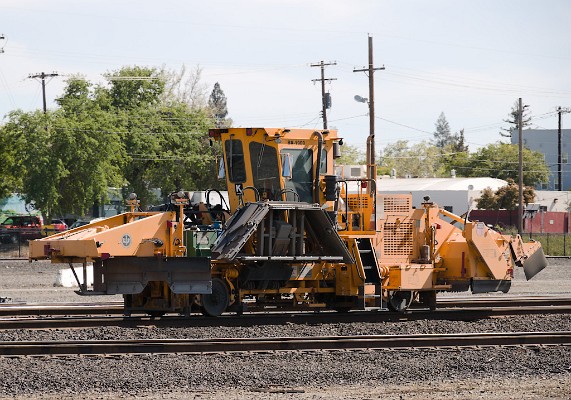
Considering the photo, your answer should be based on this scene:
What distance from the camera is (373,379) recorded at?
1145cm

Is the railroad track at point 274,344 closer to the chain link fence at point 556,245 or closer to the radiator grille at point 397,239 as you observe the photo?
the radiator grille at point 397,239

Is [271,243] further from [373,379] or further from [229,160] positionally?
[373,379]

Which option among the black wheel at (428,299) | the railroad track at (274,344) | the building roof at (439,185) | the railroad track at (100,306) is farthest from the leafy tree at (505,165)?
the railroad track at (274,344)

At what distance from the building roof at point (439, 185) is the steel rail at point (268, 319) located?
175 feet

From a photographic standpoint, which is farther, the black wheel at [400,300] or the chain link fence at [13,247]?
the chain link fence at [13,247]

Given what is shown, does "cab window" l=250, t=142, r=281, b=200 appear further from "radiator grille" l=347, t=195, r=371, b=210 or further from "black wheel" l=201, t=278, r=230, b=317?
"black wheel" l=201, t=278, r=230, b=317

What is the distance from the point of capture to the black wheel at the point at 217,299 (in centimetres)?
1661

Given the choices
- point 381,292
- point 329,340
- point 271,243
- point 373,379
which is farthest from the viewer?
point 381,292

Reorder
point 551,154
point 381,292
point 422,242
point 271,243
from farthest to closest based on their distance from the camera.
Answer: point 551,154 < point 422,242 < point 381,292 < point 271,243

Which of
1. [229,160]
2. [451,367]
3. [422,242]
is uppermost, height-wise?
[229,160]

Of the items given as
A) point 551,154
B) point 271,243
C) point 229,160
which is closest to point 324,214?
point 271,243

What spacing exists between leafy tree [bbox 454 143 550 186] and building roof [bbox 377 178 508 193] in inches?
884

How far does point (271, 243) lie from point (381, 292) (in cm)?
245

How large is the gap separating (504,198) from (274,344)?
56107 mm
